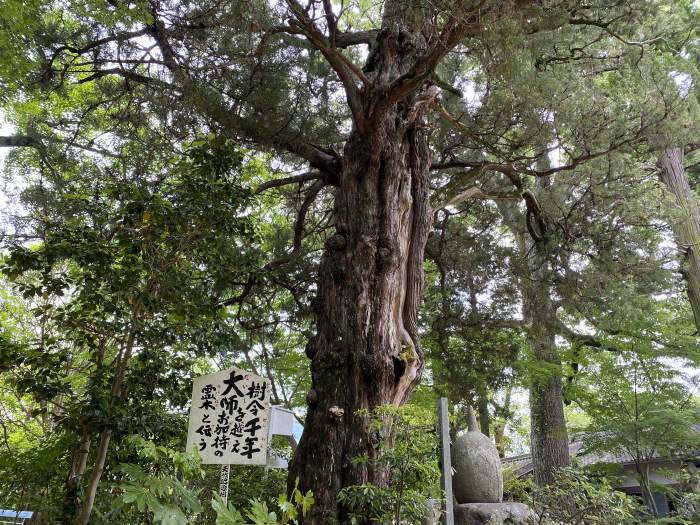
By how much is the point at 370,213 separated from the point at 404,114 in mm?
1266

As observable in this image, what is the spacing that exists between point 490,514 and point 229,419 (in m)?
3.19

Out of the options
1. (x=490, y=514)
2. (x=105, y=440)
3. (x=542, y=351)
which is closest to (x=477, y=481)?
(x=490, y=514)

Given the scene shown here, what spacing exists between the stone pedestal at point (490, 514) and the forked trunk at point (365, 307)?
1920 mm

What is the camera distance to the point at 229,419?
11.7ft

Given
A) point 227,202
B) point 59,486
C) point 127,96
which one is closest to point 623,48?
point 227,202

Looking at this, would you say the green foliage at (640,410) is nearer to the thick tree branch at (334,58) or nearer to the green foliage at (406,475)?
the green foliage at (406,475)

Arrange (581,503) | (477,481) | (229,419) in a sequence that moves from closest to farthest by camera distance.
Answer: (229,419) < (581,503) < (477,481)

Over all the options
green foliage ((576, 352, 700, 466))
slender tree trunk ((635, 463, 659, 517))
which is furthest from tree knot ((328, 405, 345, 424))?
slender tree trunk ((635, 463, 659, 517))

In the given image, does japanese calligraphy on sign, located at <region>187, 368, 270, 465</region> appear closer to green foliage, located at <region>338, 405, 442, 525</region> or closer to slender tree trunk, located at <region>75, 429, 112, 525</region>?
slender tree trunk, located at <region>75, 429, 112, 525</region>

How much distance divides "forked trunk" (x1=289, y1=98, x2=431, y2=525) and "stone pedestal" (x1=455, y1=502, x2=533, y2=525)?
192cm

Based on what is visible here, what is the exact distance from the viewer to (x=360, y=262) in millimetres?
4547

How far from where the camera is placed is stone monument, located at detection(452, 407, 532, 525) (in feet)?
17.7

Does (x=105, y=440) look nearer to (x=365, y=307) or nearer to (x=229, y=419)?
(x=229, y=419)

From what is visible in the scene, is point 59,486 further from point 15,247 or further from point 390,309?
point 390,309
